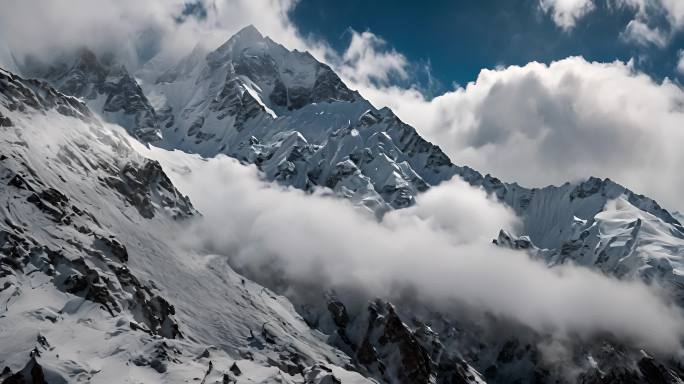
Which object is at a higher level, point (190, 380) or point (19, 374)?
point (190, 380)

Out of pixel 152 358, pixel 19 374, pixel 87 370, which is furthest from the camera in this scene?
pixel 152 358

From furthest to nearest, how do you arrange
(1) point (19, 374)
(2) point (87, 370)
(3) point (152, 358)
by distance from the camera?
1. (3) point (152, 358)
2. (2) point (87, 370)
3. (1) point (19, 374)

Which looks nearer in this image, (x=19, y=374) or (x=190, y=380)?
(x=19, y=374)

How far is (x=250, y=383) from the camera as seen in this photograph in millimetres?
198750

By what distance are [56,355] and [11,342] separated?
1131 cm

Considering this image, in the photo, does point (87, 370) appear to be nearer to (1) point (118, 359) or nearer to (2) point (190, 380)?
(1) point (118, 359)

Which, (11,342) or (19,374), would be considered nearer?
(19,374)

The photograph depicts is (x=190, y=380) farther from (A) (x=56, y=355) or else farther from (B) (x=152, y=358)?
(A) (x=56, y=355)

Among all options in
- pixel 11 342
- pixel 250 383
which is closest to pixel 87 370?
pixel 11 342

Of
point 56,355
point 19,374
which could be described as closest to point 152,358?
point 56,355

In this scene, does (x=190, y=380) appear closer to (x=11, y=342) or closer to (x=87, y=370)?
(x=87, y=370)

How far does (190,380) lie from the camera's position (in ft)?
628

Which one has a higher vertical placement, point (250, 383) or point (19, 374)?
point (250, 383)

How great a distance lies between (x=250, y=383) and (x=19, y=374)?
5680 centimetres
